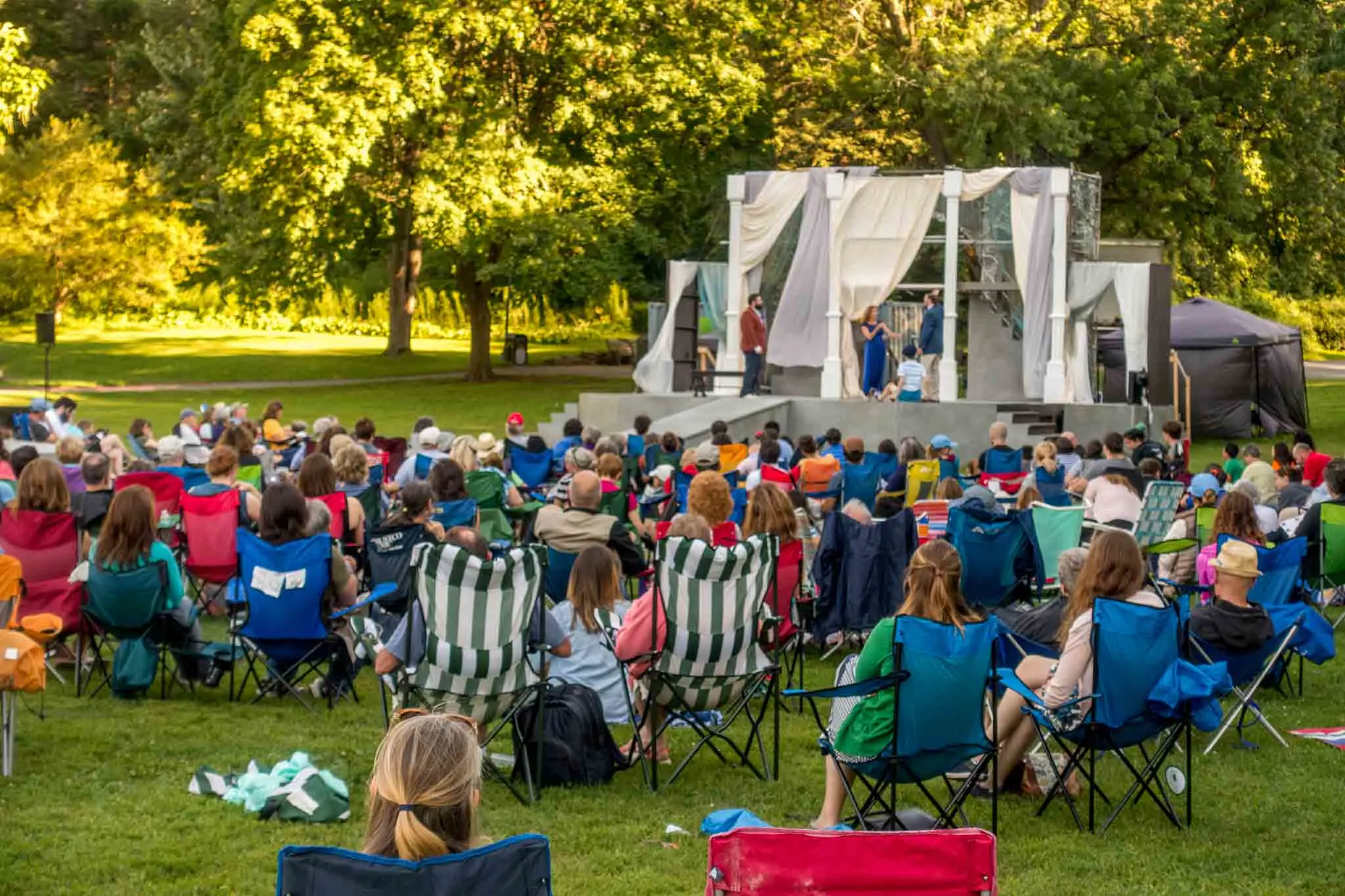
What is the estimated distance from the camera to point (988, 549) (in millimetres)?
9867

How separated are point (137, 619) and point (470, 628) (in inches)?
95.0

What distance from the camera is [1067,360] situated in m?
22.0

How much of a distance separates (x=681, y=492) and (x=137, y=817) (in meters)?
6.88

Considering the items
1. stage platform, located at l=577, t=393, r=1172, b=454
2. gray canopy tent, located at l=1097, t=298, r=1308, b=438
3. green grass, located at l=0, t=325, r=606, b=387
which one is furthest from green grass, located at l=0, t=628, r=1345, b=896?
green grass, located at l=0, t=325, r=606, b=387

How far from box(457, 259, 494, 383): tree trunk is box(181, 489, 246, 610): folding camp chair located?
78.1 feet

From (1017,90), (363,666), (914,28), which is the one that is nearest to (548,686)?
(363,666)

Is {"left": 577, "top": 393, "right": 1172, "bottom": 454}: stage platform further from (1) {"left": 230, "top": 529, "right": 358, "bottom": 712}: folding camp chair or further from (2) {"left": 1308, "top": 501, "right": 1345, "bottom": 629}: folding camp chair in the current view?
(1) {"left": 230, "top": 529, "right": 358, "bottom": 712}: folding camp chair

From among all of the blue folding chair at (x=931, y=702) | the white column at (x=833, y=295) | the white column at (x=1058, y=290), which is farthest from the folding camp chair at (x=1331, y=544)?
the white column at (x=833, y=295)

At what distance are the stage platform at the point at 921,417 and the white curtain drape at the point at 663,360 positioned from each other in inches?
48.4

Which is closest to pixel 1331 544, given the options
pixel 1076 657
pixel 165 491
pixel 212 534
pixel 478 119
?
pixel 1076 657

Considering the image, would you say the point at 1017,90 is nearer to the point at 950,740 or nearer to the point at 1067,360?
the point at 1067,360

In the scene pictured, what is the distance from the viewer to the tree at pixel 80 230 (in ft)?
127

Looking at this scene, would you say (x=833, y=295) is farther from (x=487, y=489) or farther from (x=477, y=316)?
(x=477, y=316)

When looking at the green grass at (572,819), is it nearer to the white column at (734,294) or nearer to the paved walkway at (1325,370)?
the white column at (734,294)
